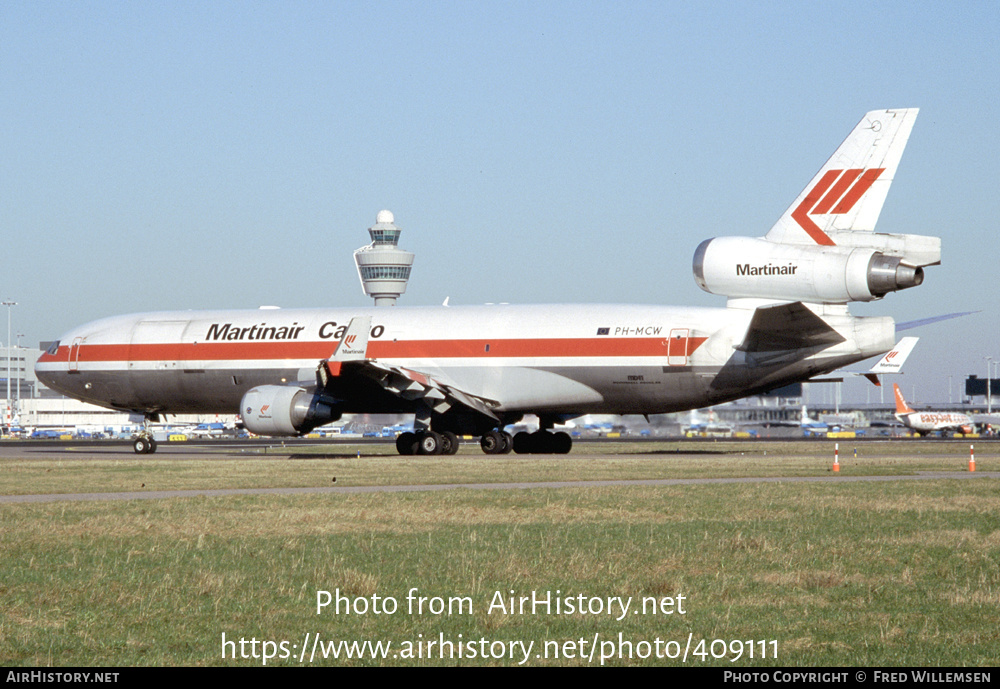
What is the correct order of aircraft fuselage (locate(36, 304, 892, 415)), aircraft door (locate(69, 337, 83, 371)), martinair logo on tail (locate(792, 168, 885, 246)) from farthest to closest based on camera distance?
aircraft door (locate(69, 337, 83, 371))
aircraft fuselage (locate(36, 304, 892, 415))
martinair logo on tail (locate(792, 168, 885, 246))

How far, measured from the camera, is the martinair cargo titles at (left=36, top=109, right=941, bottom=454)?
33.2 m

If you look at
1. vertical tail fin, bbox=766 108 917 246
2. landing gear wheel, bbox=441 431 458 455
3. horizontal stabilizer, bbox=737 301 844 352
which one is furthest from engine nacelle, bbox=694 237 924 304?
landing gear wheel, bbox=441 431 458 455

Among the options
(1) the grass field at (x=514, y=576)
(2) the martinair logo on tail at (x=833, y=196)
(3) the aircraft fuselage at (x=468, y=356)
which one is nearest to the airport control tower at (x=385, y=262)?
(3) the aircraft fuselage at (x=468, y=356)

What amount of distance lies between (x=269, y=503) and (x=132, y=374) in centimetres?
2743

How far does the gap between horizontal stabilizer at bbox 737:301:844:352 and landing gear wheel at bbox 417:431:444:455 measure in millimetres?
11575

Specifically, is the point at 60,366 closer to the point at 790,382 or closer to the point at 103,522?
the point at 790,382

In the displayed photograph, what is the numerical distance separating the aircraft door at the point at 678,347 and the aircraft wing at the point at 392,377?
22.2 ft

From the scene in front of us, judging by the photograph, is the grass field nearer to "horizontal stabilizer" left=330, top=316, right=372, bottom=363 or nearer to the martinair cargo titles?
the martinair cargo titles

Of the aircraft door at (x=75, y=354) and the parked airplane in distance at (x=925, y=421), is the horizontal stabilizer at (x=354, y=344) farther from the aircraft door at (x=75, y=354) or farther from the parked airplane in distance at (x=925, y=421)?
the parked airplane in distance at (x=925, y=421)

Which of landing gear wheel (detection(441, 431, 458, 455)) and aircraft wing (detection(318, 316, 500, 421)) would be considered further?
landing gear wheel (detection(441, 431, 458, 455))

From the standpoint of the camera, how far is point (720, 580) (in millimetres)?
13586

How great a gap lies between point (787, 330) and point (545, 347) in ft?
29.2

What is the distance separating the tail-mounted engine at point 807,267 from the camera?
31.5m
